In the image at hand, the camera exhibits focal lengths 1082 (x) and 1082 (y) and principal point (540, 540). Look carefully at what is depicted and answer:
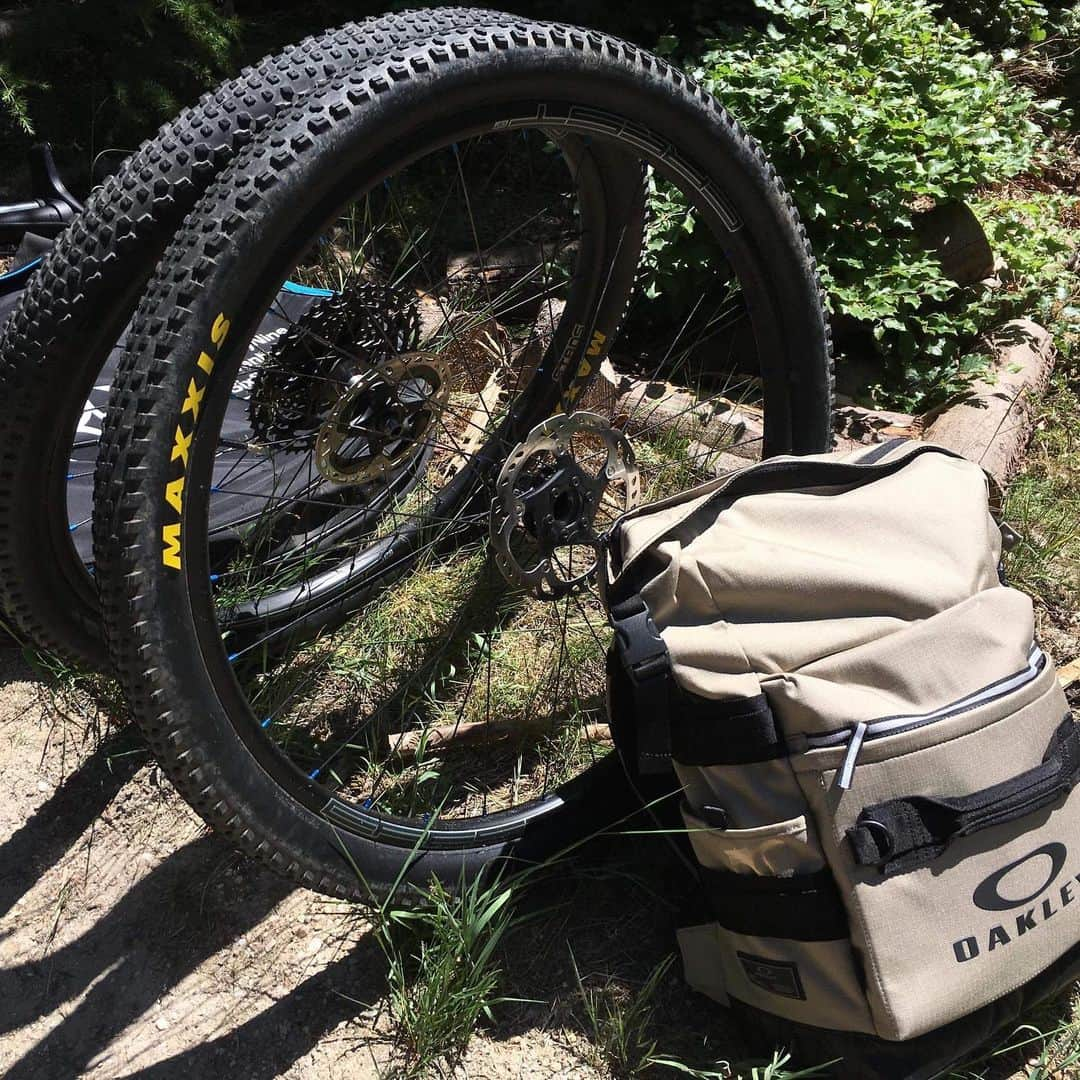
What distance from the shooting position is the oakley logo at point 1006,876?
1.43 metres

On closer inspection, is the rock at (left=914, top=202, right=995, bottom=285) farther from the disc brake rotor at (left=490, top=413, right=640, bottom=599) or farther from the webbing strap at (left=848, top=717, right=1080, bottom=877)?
the webbing strap at (left=848, top=717, right=1080, bottom=877)

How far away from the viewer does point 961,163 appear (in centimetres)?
282

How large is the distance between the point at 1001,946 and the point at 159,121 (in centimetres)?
297

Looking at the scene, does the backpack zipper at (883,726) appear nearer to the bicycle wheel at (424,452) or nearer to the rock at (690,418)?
the bicycle wheel at (424,452)

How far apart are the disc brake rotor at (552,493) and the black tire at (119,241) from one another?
64cm

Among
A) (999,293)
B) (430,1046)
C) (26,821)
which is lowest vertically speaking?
(430,1046)

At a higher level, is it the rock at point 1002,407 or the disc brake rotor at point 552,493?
the disc brake rotor at point 552,493

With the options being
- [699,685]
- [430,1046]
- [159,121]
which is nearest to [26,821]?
[430,1046]

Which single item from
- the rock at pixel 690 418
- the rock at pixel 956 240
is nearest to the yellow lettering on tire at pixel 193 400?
the rock at pixel 690 418

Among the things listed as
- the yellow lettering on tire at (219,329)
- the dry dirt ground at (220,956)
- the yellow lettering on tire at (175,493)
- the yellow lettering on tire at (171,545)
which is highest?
the yellow lettering on tire at (219,329)

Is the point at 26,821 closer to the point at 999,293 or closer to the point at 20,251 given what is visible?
the point at 20,251

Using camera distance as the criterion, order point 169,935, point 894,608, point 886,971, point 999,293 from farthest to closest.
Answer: point 999,293 < point 169,935 < point 894,608 < point 886,971

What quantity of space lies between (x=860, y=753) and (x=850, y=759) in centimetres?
2

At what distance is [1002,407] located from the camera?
2697 mm
